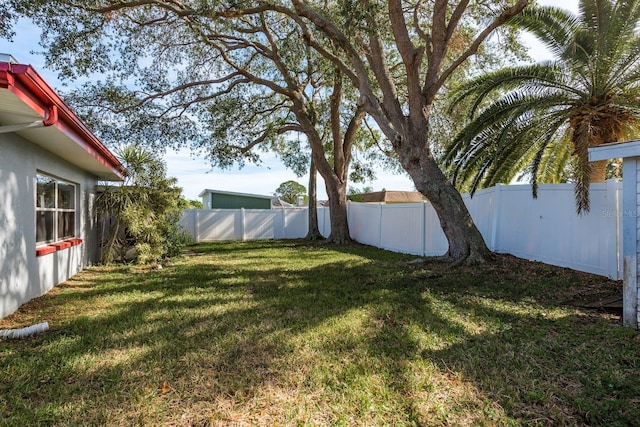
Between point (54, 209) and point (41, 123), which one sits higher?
point (41, 123)

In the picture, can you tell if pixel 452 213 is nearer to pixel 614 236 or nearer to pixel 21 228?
pixel 614 236

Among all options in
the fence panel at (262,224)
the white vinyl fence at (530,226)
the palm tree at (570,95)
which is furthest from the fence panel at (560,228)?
the fence panel at (262,224)

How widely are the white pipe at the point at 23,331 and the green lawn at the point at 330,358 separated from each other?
0.54 feet

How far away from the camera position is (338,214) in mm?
13984

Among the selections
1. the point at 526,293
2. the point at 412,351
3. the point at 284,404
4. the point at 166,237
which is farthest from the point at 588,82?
the point at 166,237

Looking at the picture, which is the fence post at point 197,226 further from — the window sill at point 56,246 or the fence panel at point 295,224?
the window sill at point 56,246

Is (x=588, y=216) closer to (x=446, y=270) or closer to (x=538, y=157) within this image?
(x=538, y=157)

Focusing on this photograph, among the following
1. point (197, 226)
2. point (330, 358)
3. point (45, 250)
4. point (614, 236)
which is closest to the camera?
point (330, 358)

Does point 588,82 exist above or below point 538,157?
above

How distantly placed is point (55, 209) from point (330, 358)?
21.3 feet

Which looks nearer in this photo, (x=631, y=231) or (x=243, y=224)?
(x=631, y=231)

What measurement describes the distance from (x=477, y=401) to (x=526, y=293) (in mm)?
3372

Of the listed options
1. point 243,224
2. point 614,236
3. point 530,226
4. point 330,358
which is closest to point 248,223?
point 243,224

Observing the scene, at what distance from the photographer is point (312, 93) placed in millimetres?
15656
